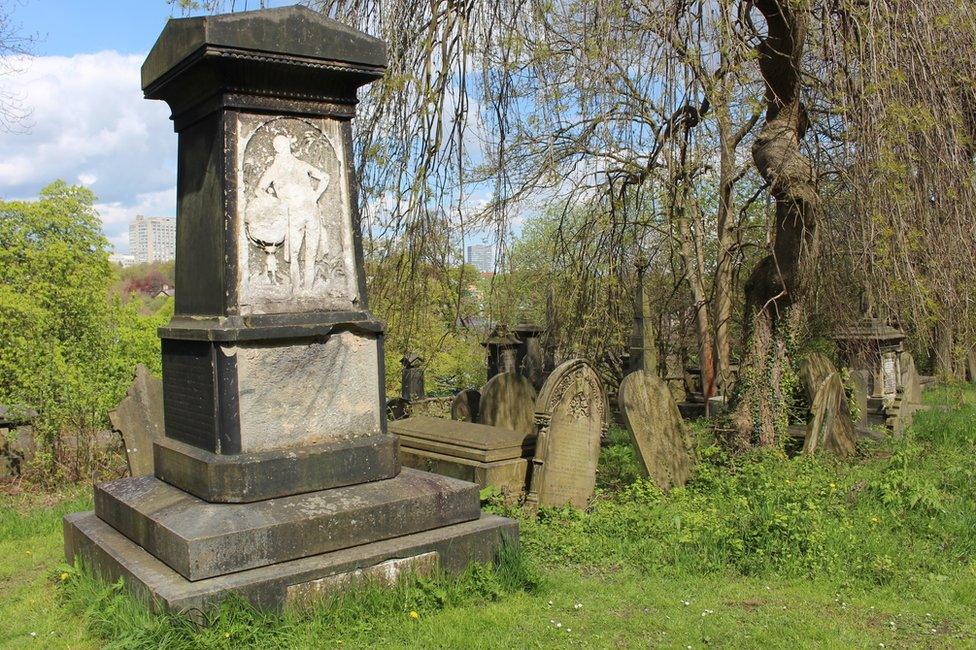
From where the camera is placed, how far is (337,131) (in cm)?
481

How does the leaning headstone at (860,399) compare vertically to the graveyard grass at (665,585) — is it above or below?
above

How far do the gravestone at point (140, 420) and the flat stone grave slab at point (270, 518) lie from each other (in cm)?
217

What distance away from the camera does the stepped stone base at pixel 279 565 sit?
3748mm

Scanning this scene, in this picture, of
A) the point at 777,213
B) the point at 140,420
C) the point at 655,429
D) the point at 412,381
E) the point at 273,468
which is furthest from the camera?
the point at 412,381

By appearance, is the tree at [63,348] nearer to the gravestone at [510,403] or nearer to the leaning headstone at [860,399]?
the gravestone at [510,403]

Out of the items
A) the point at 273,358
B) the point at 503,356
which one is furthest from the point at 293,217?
the point at 503,356

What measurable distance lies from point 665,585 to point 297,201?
3064mm

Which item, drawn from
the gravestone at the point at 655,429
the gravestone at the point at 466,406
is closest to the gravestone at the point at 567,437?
the gravestone at the point at 655,429

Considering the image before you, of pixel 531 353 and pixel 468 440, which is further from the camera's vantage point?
pixel 531 353

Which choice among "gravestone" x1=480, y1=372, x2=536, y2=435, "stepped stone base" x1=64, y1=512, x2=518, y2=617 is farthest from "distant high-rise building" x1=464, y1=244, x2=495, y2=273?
"stepped stone base" x1=64, y1=512, x2=518, y2=617

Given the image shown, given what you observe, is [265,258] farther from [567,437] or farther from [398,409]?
[398,409]

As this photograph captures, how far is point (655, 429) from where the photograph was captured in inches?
294

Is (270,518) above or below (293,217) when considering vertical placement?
below

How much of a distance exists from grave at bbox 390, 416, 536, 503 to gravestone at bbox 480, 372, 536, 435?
0.93 m
